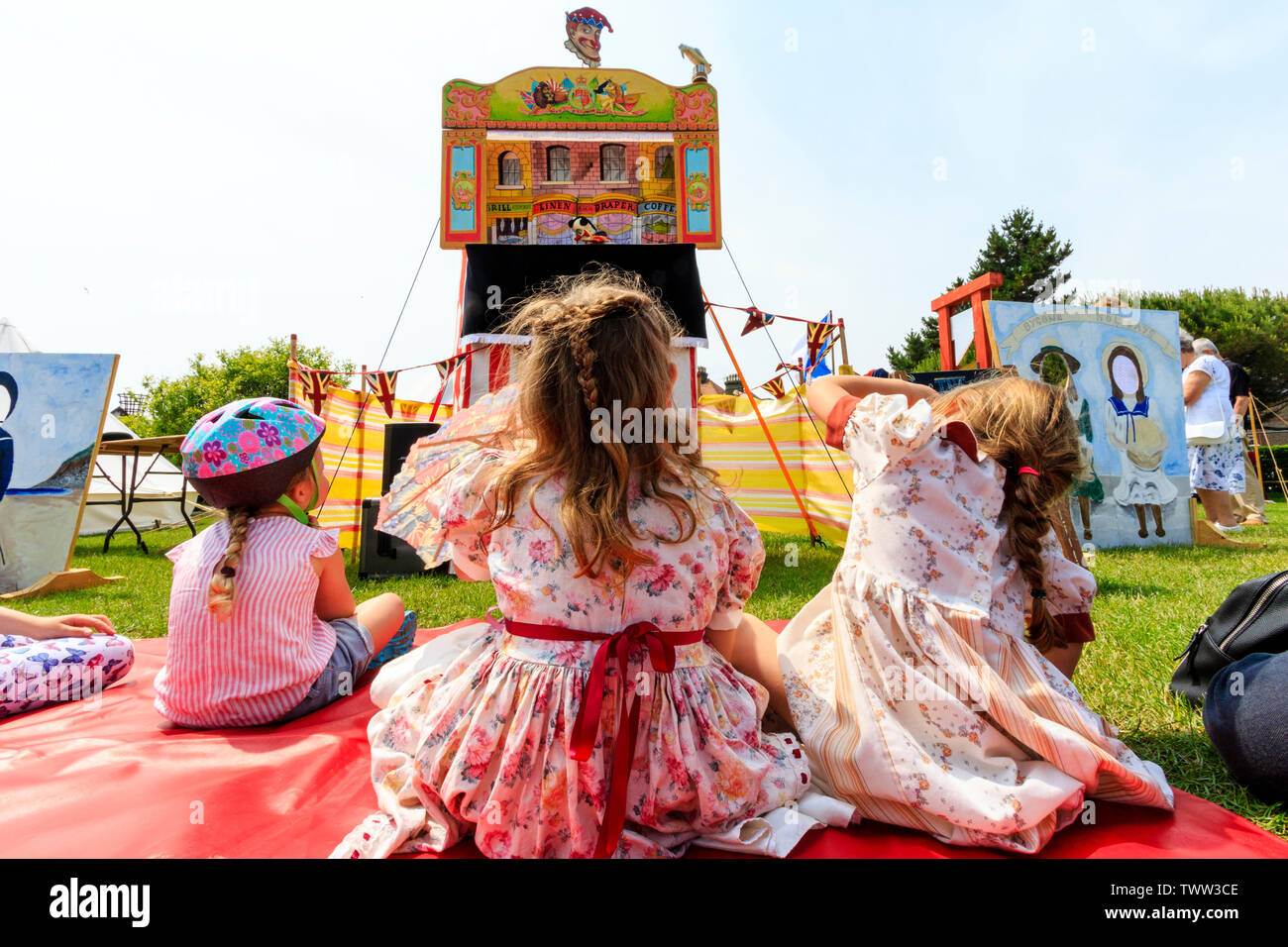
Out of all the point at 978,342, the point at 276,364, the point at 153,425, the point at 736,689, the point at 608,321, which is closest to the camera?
the point at 608,321

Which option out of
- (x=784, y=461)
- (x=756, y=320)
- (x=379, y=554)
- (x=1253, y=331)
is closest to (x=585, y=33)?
(x=756, y=320)

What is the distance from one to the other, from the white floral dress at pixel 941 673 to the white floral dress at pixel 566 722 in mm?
296

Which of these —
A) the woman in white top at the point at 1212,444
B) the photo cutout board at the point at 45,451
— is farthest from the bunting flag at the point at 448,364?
the woman in white top at the point at 1212,444

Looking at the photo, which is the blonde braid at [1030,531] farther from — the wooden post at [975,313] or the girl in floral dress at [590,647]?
the wooden post at [975,313]

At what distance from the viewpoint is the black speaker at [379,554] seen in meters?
5.45

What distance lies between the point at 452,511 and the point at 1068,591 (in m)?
1.75

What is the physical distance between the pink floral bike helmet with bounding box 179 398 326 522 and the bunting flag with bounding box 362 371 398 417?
4.66 meters

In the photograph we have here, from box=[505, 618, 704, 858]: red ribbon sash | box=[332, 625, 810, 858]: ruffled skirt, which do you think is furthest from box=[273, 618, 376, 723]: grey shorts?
box=[505, 618, 704, 858]: red ribbon sash

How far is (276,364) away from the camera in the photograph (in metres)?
37.0

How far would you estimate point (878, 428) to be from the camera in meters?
1.90

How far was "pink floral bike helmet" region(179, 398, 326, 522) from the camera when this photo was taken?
7.08 ft
